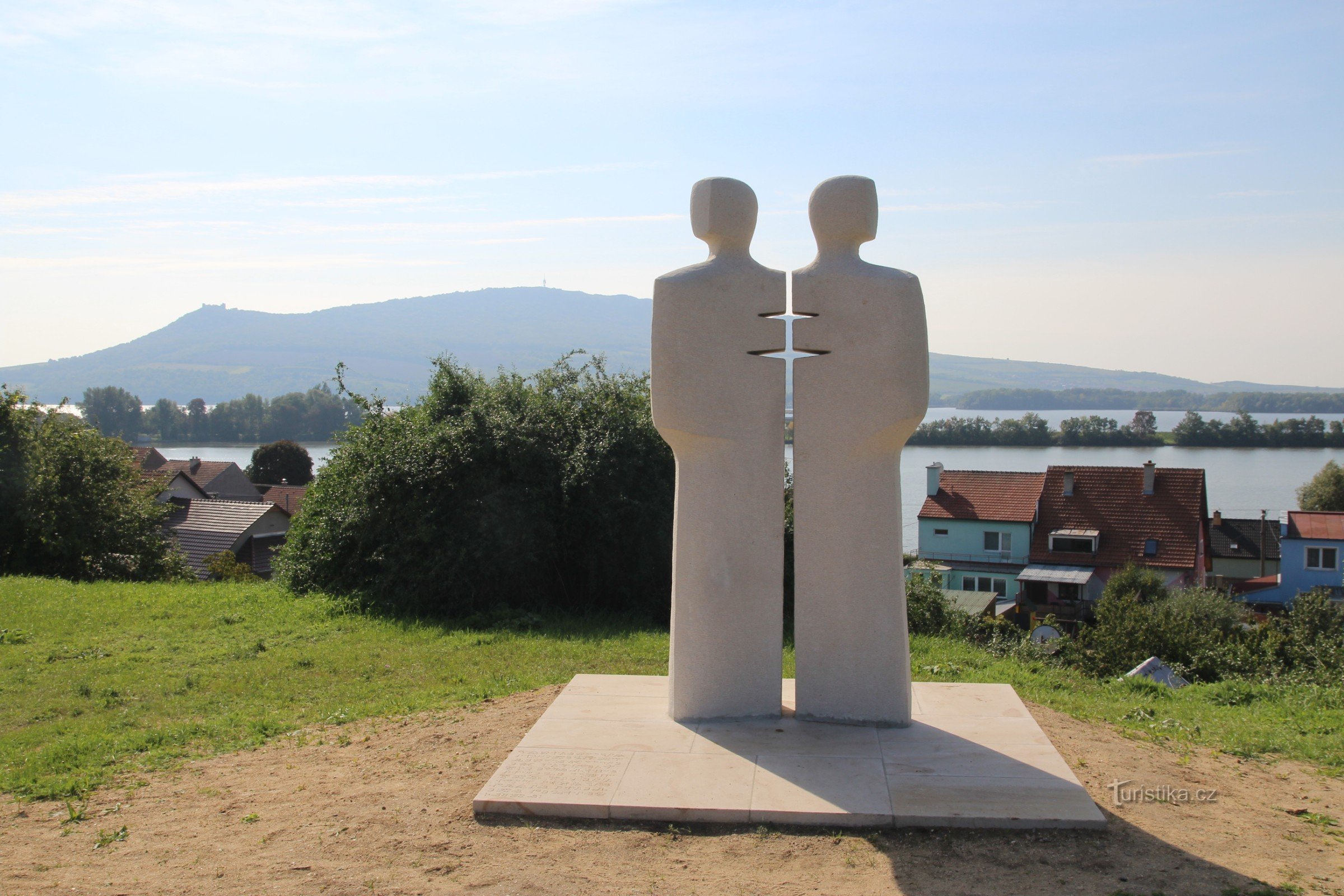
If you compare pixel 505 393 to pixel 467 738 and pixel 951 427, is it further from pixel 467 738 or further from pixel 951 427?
pixel 951 427

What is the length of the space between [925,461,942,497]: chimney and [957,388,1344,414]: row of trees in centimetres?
6221

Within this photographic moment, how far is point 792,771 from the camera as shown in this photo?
16.5ft

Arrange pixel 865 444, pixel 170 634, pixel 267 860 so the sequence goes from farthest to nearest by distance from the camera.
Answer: pixel 170 634 → pixel 865 444 → pixel 267 860

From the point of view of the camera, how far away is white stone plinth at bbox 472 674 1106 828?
14.9 feet

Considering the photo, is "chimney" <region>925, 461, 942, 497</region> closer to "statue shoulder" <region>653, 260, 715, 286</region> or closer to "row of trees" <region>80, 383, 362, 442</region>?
"statue shoulder" <region>653, 260, 715, 286</region>

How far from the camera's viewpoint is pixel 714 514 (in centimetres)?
585

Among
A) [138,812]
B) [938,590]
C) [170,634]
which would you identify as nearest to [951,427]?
[938,590]

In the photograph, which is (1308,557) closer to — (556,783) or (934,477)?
(934,477)

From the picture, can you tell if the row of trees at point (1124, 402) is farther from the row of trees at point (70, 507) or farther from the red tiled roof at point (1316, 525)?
the row of trees at point (70, 507)

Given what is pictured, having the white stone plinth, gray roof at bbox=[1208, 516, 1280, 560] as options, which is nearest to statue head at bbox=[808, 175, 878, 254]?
the white stone plinth

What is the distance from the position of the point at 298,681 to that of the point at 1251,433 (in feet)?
191

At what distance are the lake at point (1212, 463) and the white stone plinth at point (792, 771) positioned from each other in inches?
1248

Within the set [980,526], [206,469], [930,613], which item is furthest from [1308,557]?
[206,469]

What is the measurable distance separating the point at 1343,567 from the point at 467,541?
2770 centimetres
